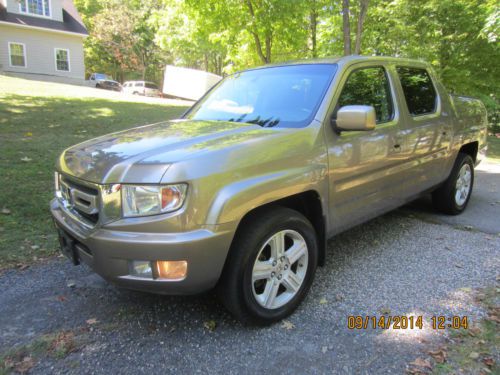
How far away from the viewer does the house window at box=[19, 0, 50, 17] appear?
24844mm

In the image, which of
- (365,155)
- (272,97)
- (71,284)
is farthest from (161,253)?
(365,155)

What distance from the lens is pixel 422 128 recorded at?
4.00 metres

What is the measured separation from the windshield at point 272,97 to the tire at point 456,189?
8.37 ft

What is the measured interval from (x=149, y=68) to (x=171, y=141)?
146ft

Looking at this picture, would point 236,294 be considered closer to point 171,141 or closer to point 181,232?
point 181,232

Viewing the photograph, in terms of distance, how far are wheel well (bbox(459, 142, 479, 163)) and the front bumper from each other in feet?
13.5

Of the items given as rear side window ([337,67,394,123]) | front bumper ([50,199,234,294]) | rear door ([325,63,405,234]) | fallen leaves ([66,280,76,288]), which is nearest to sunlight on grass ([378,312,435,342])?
rear door ([325,63,405,234])

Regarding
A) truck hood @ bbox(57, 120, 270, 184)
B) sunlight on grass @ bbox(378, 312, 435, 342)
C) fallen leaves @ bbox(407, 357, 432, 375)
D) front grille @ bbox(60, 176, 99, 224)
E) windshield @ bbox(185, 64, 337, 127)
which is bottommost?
fallen leaves @ bbox(407, 357, 432, 375)

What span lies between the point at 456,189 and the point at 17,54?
2779 cm

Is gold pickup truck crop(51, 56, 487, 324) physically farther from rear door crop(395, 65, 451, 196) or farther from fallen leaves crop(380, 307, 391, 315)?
fallen leaves crop(380, 307, 391, 315)

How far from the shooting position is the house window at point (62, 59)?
26.6 meters

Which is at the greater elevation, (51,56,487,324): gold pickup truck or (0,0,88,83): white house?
(0,0,88,83): white house

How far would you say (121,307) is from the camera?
2963 millimetres

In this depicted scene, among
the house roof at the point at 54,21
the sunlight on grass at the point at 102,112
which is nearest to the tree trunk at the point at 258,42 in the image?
the sunlight on grass at the point at 102,112
